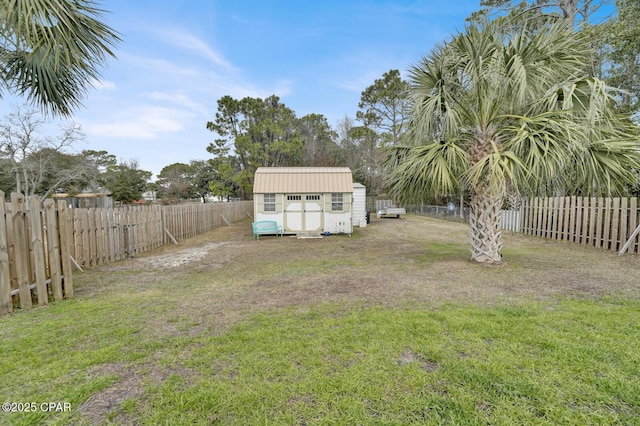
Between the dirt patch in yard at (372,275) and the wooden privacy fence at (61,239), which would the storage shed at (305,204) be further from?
the dirt patch in yard at (372,275)

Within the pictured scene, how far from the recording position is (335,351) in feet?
8.90

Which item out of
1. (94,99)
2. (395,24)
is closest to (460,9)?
(395,24)

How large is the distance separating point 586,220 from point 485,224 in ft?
17.4

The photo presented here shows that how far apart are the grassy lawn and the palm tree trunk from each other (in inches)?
35.0

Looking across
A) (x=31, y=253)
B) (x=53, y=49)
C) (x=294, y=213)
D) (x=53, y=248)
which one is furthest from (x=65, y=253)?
(x=294, y=213)

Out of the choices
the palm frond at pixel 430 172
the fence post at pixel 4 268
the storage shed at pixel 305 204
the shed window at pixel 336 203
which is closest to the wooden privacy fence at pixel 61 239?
the fence post at pixel 4 268

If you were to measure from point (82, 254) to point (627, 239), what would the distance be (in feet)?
44.4

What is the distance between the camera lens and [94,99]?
4.97 meters

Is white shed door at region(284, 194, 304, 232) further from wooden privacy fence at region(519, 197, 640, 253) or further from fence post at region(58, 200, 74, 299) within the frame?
wooden privacy fence at region(519, 197, 640, 253)

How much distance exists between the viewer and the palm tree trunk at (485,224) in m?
5.91

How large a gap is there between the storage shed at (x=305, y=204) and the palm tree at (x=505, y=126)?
6.49 metres

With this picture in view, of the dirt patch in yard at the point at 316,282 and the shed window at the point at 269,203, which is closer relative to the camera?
the dirt patch in yard at the point at 316,282

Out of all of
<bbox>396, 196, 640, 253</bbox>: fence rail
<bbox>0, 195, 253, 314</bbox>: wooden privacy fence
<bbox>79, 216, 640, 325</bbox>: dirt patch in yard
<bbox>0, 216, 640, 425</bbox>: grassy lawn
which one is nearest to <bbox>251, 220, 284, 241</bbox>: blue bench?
<bbox>79, 216, 640, 325</bbox>: dirt patch in yard

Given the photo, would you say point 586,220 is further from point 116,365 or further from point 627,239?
point 116,365
